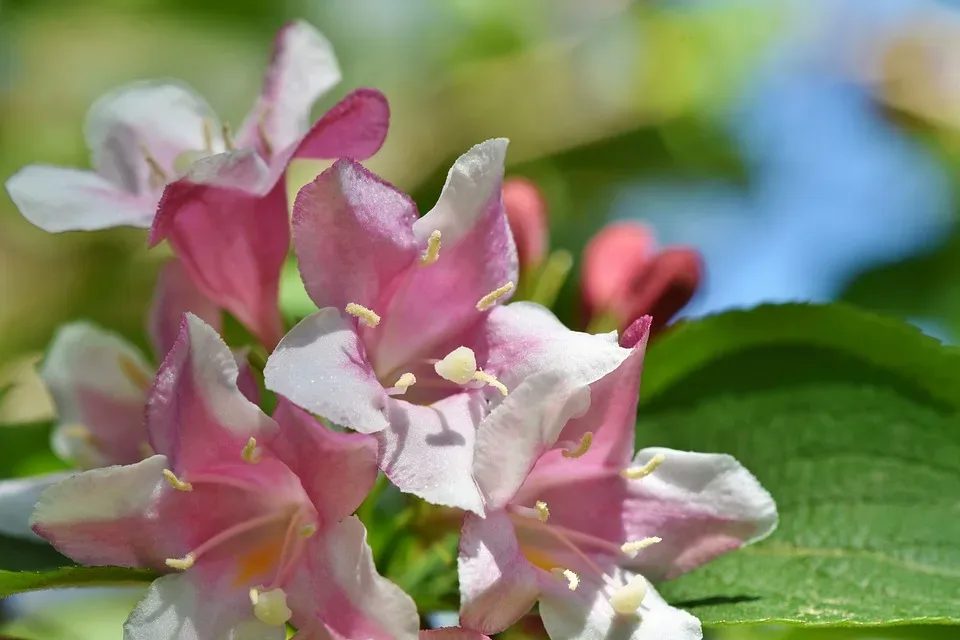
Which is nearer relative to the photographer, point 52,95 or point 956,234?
point 956,234

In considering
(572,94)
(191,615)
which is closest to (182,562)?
(191,615)

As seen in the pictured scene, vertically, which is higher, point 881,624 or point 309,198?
point 309,198

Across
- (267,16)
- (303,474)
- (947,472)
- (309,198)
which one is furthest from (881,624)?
(267,16)

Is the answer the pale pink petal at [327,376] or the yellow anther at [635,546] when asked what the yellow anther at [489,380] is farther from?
the yellow anther at [635,546]

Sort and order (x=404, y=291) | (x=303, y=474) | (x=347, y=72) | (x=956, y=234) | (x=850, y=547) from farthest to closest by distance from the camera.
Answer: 1. (x=347, y=72)
2. (x=956, y=234)
3. (x=850, y=547)
4. (x=404, y=291)
5. (x=303, y=474)

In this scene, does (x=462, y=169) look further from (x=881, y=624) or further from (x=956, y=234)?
(x=956, y=234)

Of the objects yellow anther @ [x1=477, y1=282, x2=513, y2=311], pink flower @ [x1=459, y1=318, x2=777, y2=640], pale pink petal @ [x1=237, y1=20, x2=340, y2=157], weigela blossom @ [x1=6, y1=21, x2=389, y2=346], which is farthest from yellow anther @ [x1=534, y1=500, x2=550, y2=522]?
pale pink petal @ [x1=237, y1=20, x2=340, y2=157]

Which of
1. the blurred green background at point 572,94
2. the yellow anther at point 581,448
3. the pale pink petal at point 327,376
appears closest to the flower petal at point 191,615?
the pale pink petal at point 327,376
